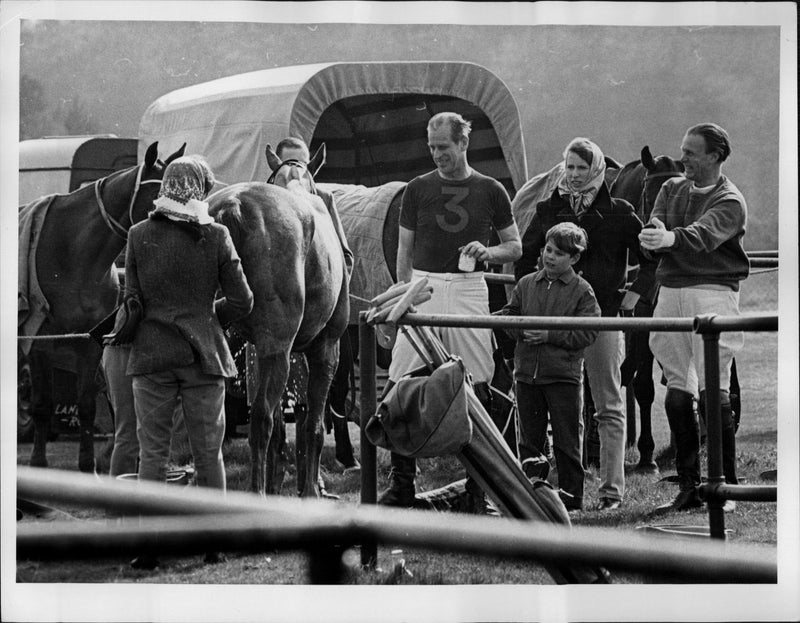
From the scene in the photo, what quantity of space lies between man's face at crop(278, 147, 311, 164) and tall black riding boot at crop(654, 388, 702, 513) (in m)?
2.17

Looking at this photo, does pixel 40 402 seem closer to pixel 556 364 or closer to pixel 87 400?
pixel 87 400

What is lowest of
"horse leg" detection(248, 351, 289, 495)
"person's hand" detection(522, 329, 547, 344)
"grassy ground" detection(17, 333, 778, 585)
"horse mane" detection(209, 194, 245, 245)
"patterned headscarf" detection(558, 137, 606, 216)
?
"grassy ground" detection(17, 333, 778, 585)

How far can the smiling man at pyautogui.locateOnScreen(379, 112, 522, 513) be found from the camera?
5023 millimetres

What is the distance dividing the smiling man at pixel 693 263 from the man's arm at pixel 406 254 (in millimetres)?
1155

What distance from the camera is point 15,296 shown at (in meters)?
5.00

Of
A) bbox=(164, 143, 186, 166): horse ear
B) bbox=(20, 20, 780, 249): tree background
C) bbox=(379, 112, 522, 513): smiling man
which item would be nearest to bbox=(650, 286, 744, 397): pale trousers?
bbox=(20, 20, 780, 249): tree background

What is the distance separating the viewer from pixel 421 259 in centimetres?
513

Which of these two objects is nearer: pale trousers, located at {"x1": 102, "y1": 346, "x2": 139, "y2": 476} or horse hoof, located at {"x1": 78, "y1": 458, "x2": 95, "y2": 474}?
pale trousers, located at {"x1": 102, "y1": 346, "x2": 139, "y2": 476}

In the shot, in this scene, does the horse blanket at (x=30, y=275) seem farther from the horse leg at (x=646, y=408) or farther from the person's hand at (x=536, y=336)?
the horse leg at (x=646, y=408)

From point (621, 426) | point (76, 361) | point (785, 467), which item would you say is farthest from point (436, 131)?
point (785, 467)

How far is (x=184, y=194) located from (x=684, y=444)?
106 inches

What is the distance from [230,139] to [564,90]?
1.69m

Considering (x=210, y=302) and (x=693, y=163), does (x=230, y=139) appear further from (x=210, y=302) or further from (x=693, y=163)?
(x=693, y=163)

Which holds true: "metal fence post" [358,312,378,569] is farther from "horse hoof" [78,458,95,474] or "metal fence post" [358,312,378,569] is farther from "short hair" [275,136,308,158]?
"horse hoof" [78,458,95,474]
